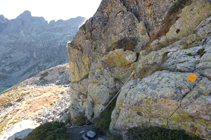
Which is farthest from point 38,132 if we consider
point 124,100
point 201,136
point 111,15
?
point 111,15

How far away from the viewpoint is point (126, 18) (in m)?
18.3

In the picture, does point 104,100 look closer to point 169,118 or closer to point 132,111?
point 132,111

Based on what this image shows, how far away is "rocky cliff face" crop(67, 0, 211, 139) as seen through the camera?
6930 millimetres

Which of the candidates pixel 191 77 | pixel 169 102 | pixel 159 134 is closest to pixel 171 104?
pixel 169 102

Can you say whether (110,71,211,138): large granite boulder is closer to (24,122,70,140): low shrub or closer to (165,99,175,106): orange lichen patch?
(165,99,175,106): orange lichen patch

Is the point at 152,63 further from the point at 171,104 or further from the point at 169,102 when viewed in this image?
the point at 171,104

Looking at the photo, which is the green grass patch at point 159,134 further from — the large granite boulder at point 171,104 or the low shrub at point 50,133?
the low shrub at point 50,133

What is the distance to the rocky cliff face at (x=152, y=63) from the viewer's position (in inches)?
273

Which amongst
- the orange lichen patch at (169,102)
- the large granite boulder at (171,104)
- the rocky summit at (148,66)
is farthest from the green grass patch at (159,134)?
the orange lichen patch at (169,102)

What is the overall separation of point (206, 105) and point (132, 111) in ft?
16.4

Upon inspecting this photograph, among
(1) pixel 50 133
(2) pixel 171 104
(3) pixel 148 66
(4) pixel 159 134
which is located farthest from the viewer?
(3) pixel 148 66

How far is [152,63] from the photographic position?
37.7 ft

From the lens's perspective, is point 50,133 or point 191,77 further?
point 50,133

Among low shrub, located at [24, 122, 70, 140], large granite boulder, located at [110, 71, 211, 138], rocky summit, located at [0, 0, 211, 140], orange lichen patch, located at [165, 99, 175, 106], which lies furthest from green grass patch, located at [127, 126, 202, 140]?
low shrub, located at [24, 122, 70, 140]
